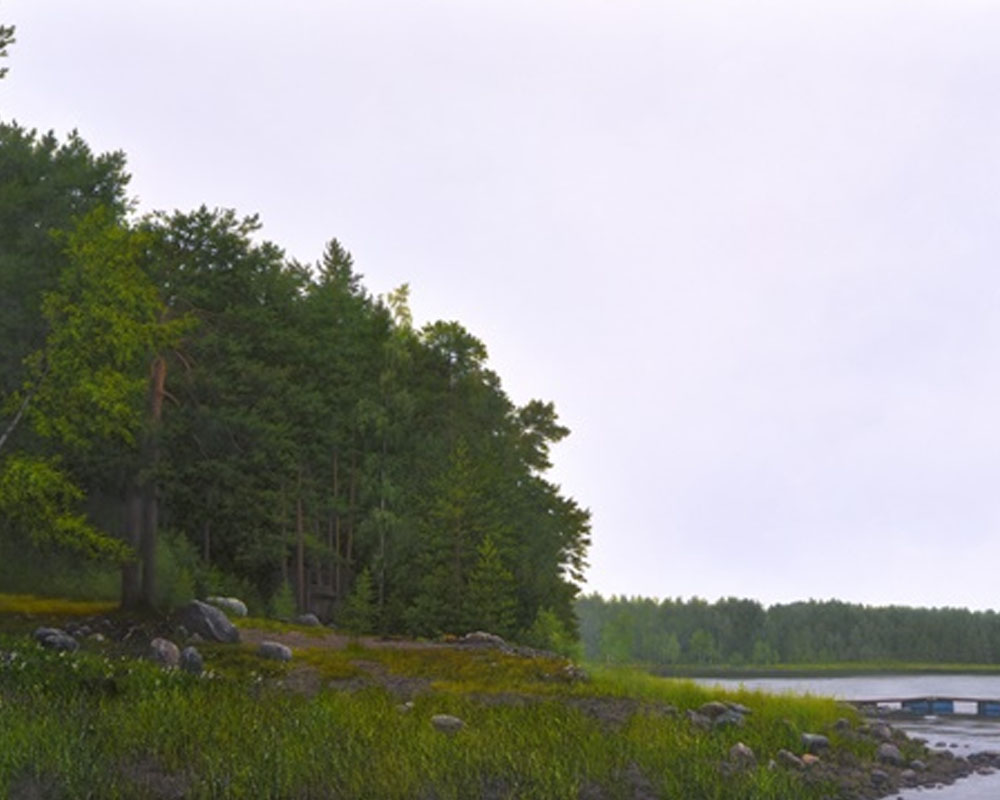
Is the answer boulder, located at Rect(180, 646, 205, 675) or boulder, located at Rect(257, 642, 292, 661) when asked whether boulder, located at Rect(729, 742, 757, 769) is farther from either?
boulder, located at Rect(257, 642, 292, 661)

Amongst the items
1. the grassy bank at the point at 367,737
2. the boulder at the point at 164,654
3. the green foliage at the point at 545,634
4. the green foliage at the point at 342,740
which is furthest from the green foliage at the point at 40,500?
the green foliage at the point at 545,634

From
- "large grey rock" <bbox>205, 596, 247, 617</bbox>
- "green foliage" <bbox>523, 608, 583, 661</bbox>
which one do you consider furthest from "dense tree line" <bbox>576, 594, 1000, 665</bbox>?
"large grey rock" <bbox>205, 596, 247, 617</bbox>

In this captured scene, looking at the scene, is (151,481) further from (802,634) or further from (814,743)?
(802,634)

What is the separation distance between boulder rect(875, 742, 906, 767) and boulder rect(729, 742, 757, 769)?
4318 mm

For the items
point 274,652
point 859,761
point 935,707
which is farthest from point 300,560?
point 859,761

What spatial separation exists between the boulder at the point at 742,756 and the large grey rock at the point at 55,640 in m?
14.4

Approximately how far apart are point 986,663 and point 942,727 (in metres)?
111

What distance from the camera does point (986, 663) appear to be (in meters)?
133

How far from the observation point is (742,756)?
50.3ft

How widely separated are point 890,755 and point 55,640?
16.9 metres

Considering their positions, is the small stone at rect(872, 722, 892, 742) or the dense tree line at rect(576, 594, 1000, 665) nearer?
the small stone at rect(872, 722, 892, 742)

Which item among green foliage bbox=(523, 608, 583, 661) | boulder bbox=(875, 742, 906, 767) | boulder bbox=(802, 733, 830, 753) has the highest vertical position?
green foliage bbox=(523, 608, 583, 661)

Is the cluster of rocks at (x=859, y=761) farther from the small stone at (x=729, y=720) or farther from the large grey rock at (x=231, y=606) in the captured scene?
the large grey rock at (x=231, y=606)

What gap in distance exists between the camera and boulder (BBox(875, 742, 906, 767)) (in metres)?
18.8
